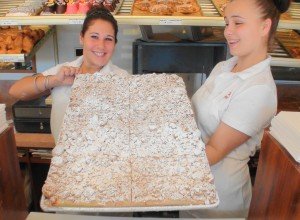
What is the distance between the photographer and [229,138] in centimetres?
108

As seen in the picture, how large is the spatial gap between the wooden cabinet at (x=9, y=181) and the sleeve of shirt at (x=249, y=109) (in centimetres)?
65

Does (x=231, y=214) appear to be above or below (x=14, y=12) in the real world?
below

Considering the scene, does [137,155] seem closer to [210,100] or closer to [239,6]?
[210,100]

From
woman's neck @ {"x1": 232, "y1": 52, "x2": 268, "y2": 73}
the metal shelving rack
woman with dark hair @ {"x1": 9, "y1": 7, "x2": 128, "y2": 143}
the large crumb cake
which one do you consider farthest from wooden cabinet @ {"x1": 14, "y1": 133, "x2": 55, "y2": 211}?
woman's neck @ {"x1": 232, "y1": 52, "x2": 268, "y2": 73}

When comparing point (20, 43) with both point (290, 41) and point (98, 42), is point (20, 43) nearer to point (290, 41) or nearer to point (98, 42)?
point (98, 42)

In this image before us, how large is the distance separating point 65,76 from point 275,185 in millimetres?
942

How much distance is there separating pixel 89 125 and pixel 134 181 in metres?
0.24

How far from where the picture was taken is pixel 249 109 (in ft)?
3.53

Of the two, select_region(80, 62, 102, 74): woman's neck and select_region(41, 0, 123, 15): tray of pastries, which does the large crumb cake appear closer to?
select_region(80, 62, 102, 74): woman's neck

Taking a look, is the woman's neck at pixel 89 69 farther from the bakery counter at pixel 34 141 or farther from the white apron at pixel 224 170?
the bakery counter at pixel 34 141

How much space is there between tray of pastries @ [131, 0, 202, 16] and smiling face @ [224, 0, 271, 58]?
0.62m

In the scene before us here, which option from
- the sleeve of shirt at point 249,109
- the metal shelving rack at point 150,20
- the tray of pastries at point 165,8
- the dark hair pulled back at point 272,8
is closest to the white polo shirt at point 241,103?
the sleeve of shirt at point 249,109

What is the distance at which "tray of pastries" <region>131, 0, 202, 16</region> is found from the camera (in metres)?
1.76

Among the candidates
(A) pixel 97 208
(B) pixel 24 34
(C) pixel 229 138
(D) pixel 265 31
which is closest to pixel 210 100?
(C) pixel 229 138
